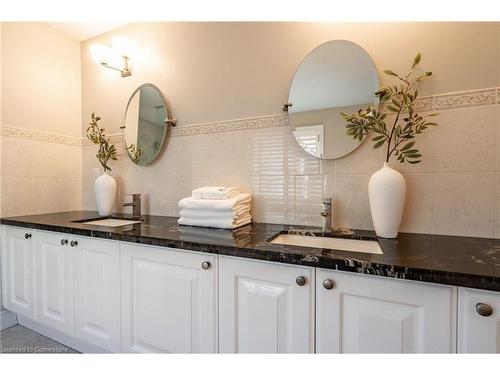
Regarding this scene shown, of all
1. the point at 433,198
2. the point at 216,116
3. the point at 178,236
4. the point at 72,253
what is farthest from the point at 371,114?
the point at 72,253

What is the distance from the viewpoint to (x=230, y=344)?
3.19 ft

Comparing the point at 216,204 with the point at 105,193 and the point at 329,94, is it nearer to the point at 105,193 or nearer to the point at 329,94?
the point at 329,94

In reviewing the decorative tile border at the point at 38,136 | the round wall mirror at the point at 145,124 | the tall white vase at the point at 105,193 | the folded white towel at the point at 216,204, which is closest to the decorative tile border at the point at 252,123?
the decorative tile border at the point at 38,136

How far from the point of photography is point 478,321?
2.22ft

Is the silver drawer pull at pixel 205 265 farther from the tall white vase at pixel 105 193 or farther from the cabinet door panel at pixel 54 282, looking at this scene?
the tall white vase at pixel 105 193

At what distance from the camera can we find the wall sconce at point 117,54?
182 cm

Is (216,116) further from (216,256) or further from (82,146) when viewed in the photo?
(82,146)

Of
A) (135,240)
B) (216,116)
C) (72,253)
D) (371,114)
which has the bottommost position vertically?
(72,253)

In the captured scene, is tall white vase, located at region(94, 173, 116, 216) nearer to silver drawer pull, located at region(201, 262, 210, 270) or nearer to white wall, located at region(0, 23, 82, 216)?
white wall, located at region(0, 23, 82, 216)

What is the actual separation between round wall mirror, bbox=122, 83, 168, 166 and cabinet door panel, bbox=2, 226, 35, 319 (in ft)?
2.63

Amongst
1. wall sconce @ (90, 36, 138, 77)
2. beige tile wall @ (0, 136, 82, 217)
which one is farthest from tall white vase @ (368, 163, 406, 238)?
beige tile wall @ (0, 136, 82, 217)

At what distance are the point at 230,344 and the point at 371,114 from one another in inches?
44.0

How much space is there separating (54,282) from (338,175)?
1657mm

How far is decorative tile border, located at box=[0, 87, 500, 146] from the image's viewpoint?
110cm
